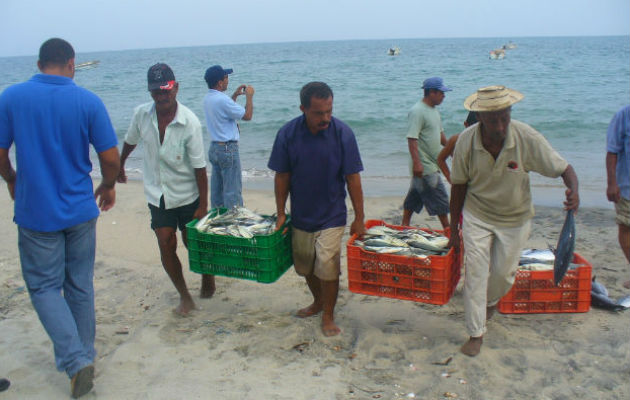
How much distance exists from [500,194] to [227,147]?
13.4 ft

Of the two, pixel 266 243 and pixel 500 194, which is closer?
pixel 500 194

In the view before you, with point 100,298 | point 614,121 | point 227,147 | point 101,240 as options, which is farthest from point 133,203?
point 614,121

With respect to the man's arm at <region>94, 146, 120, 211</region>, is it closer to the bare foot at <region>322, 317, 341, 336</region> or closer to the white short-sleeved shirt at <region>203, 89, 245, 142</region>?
the bare foot at <region>322, 317, 341, 336</region>

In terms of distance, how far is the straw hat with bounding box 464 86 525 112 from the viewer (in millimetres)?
3708

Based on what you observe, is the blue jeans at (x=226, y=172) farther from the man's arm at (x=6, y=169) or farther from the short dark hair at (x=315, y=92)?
the man's arm at (x=6, y=169)

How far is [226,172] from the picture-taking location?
23.6 ft

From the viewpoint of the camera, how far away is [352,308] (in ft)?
17.0

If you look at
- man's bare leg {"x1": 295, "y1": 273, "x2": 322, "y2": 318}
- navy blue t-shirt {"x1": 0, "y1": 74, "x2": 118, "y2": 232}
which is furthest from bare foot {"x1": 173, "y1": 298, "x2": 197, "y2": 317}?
navy blue t-shirt {"x1": 0, "y1": 74, "x2": 118, "y2": 232}

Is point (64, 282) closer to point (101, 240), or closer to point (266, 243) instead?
point (266, 243)

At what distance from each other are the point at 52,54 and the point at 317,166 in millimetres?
2051

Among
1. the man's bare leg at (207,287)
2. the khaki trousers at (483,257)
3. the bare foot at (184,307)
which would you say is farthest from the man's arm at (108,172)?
the khaki trousers at (483,257)

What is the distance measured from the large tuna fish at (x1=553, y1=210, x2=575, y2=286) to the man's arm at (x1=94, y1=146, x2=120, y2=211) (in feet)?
10.9

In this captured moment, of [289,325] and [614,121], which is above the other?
[614,121]

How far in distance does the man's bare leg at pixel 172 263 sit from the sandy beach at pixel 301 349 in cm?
12
